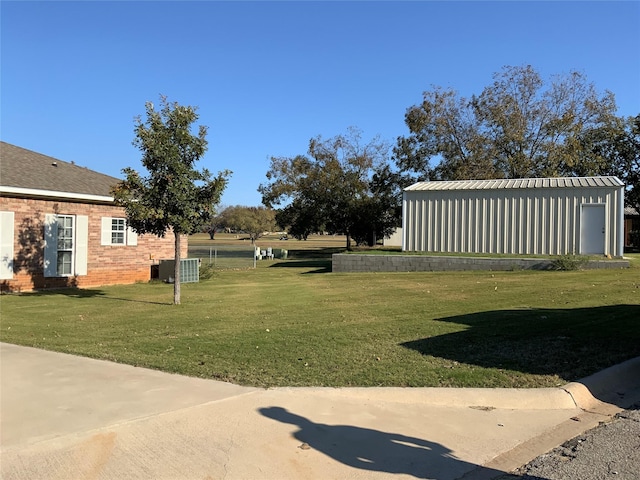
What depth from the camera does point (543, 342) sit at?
7.53 metres

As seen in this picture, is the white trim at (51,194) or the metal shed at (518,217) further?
the metal shed at (518,217)

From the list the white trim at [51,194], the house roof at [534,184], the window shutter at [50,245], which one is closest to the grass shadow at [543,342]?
the house roof at [534,184]

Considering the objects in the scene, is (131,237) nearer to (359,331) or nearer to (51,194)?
(51,194)

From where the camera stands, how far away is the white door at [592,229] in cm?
2109

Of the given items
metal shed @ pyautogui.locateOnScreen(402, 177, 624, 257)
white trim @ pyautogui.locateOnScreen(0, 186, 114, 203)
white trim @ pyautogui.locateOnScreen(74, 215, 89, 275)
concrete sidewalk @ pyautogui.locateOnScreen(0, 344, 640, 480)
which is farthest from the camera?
metal shed @ pyautogui.locateOnScreen(402, 177, 624, 257)

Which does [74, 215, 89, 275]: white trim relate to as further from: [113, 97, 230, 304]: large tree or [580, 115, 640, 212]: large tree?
[580, 115, 640, 212]: large tree

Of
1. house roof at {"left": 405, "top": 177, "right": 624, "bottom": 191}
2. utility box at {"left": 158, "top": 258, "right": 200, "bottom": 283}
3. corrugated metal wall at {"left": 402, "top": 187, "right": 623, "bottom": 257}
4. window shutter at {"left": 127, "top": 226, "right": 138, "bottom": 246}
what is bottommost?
utility box at {"left": 158, "top": 258, "right": 200, "bottom": 283}

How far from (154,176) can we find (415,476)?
10317 millimetres

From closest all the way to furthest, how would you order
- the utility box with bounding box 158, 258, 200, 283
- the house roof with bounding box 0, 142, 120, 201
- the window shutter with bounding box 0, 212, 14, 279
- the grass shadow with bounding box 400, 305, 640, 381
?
the grass shadow with bounding box 400, 305, 640, 381
the window shutter with bounding box 0, 212, 14, 279
the house roof with bounding box 0, 142, 120, 201
the utility box with bounding box 158, 258, 200, 283

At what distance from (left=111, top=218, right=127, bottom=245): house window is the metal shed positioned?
12433 mm

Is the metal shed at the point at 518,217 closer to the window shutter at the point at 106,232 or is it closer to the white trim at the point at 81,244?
the window shutter at the point at 106,232

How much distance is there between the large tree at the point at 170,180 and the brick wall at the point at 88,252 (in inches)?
214

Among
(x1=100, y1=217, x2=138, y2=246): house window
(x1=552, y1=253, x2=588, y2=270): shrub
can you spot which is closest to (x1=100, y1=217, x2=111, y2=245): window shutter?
(x1=100, y1=217, x2=138, y2=246): house window

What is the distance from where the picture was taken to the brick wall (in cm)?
1606
